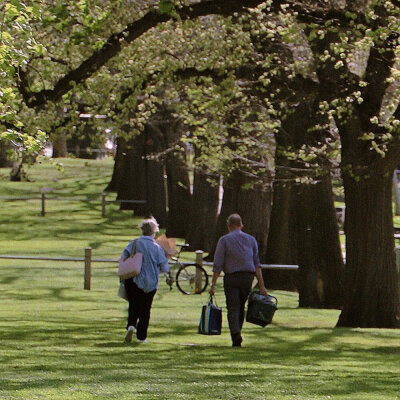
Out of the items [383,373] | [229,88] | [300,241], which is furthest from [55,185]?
[383,373]

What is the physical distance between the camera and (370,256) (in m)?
19.6

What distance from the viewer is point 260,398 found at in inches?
422

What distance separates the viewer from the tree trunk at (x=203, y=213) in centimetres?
4053

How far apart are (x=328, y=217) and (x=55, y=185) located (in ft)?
142

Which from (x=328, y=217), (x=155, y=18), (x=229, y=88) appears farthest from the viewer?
(x=328, y=217)

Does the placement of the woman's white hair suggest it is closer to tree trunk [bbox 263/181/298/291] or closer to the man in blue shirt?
the man in blue shirt

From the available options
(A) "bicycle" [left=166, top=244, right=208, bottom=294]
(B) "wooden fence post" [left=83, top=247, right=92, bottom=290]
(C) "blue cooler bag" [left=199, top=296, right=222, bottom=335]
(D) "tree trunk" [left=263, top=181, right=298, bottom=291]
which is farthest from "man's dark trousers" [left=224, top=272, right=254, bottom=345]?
(D) "tree trunk" [left=263, top=181, right=298, bottom=291]

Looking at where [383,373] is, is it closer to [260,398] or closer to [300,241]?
[260,398]

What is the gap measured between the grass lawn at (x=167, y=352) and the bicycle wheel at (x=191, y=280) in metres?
0.40

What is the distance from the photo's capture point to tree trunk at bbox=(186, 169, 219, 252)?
40.5 meters

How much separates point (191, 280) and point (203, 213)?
446 inches

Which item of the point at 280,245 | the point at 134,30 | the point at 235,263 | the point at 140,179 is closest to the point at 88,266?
the point at 280,245

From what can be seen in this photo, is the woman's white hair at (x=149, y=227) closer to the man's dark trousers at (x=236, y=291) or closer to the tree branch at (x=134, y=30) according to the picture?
the man's dark trousers at (x=236, y=291)

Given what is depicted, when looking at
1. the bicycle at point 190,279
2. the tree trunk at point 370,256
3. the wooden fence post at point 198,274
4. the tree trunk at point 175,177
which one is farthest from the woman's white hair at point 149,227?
the tree trunk at point 175,177
